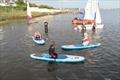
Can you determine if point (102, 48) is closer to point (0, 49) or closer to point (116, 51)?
point (116, 51)

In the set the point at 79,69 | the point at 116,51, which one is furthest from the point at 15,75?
the point at 116,51

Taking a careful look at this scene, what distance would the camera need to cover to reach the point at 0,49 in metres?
42.7

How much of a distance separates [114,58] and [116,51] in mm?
4932

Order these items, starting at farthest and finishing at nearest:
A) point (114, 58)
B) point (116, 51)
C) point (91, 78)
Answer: point (116, 51)
point (114, 58)
point (91, 78)

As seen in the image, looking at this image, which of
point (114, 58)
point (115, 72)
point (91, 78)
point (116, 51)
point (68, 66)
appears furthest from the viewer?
point (116, 51)

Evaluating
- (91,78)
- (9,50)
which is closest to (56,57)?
(91,78)

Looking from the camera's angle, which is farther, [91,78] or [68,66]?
[68,66]

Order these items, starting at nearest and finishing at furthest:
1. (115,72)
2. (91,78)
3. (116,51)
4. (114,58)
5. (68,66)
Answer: (91,78)
(115,72)
(68,66)
(114,58)
(116,51)

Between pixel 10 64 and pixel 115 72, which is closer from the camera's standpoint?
pixel 115 72

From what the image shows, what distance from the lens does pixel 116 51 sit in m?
41.6

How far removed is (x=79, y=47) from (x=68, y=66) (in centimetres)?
960

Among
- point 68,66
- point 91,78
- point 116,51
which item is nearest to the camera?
point 91,78

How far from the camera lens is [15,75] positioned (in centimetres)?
2936

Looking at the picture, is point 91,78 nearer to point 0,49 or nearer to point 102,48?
point 102,48
